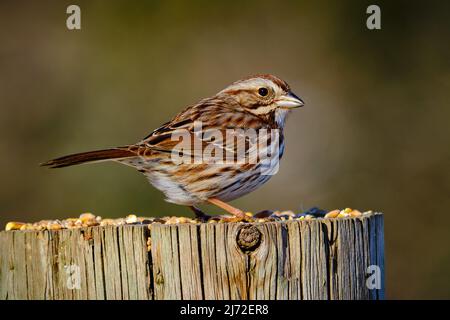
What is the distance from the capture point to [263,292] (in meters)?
4.70

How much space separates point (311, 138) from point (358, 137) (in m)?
0.72

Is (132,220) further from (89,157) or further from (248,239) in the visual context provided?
(248,239)

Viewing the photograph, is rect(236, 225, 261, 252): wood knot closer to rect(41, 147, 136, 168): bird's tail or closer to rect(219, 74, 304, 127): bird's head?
rect(41, 147, 136, 168): bird's tail

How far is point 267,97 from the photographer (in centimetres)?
724

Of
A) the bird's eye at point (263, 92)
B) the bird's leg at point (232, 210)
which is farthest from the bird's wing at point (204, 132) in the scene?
the bird's leg at point (232, 210)

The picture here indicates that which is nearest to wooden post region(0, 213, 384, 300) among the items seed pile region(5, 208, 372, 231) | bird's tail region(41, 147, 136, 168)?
seed pile region(5, 208, 372, 231)

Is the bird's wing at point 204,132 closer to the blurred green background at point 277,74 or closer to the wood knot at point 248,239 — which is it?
the wood knot at point 248,239

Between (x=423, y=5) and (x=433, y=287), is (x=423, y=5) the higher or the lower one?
the higher one

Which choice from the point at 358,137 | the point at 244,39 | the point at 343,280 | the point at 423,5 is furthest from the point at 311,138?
the point at 343,280

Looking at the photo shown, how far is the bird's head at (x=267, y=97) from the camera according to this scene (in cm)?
720

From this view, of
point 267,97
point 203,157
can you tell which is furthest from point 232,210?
point 267,97

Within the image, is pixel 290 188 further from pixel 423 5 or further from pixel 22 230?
pixel 22 230

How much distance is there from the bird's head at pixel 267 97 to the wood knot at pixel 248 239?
105 inches

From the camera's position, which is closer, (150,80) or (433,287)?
(433,287)
